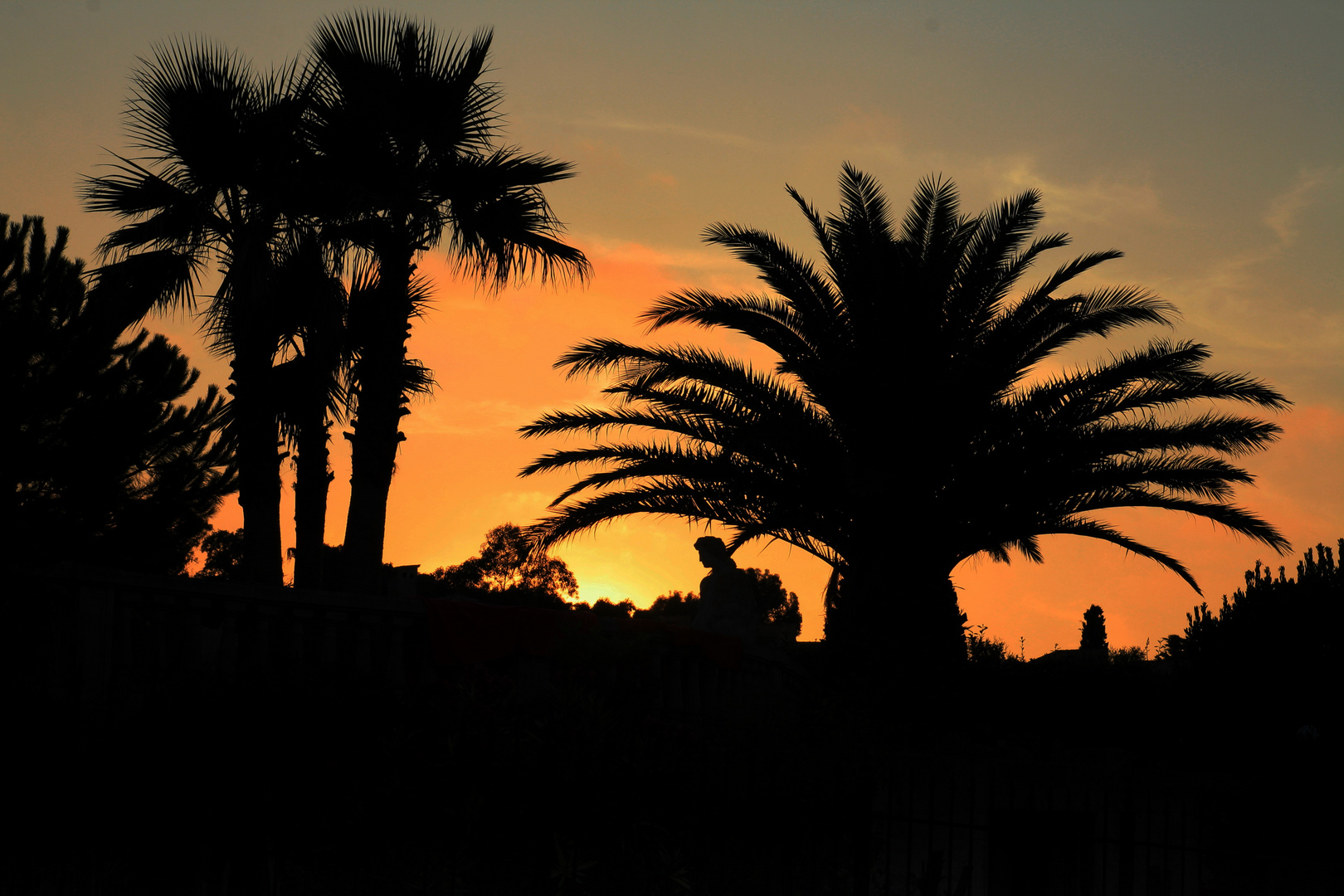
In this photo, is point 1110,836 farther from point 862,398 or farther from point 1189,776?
point 862,398

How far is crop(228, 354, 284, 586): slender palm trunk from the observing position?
12.1m

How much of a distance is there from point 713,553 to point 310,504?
565 centimetres

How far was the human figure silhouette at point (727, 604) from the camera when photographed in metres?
12.1

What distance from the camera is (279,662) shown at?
7406mm

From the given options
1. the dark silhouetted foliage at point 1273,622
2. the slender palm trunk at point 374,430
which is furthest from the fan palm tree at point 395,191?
the dark silhouetted foliage at point 1273,622

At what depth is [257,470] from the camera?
12328 mm

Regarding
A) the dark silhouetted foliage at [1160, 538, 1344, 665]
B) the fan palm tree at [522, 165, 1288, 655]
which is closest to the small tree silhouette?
the dark silhouetted foliage at [1160, 538, 1344, 665]

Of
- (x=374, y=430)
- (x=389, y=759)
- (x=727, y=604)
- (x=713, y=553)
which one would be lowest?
(x=389, y=759)

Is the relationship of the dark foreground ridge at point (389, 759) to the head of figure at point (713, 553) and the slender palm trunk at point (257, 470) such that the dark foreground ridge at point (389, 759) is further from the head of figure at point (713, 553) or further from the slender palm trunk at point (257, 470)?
the slender palm trunk at point (257, 470)

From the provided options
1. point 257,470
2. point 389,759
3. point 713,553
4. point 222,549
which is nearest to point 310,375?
point 257,470

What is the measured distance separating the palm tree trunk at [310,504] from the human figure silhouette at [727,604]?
527 centimetres

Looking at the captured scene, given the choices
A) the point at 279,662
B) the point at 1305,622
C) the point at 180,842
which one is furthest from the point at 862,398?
the point at 1305,622

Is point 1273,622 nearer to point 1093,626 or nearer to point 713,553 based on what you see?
point 713,553

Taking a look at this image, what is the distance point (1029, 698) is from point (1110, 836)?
2908 millimetres
